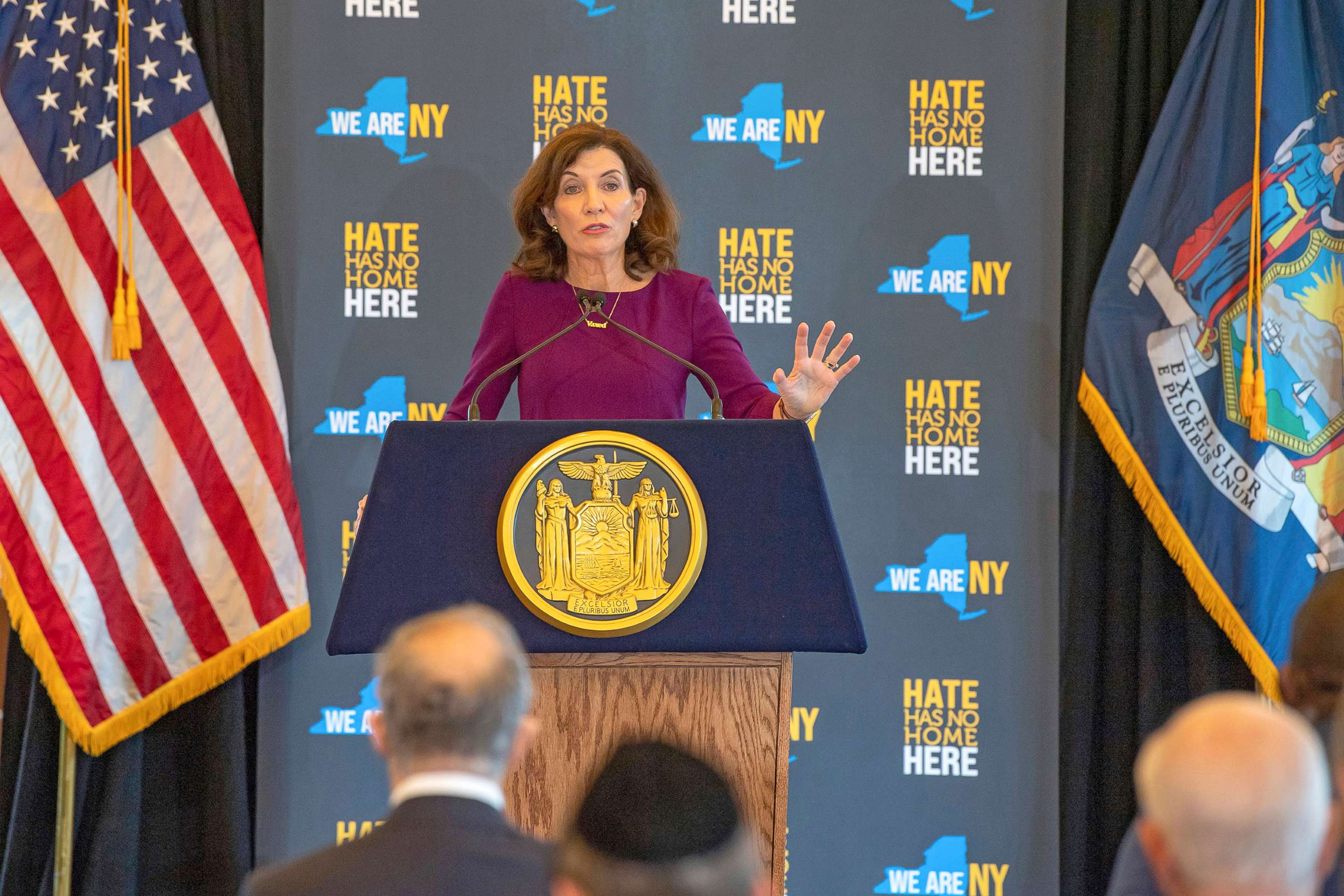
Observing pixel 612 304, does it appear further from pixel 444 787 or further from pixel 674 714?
pixel 444 787

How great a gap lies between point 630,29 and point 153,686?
2387mm

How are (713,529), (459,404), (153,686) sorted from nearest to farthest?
1. (713,529)
2. (459,404)
3. (153,686)

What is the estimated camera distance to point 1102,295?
4.01 meters

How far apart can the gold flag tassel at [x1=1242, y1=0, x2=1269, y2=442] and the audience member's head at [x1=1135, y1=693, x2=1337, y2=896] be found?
3.00m

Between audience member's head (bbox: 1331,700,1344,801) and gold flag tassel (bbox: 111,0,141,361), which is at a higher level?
gold flag tassel (bbox: 111,0,141,361)

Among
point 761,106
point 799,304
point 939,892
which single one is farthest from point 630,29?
point 939,892

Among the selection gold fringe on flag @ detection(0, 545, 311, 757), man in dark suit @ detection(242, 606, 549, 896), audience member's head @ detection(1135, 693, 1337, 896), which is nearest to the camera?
audience member's head @ detection(1135, 693, 1337, 896)

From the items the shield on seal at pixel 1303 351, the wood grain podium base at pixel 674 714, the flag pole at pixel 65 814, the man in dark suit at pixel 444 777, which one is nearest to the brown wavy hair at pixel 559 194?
the wood grain podium base at pixel 674 714

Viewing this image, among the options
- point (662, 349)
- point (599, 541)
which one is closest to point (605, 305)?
point (662, 349)

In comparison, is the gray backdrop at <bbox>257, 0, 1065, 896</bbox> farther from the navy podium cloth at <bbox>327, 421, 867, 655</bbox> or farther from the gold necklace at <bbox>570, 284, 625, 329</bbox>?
the navy podium cloth at <bbox>327, 421, 867, 655</bbox>

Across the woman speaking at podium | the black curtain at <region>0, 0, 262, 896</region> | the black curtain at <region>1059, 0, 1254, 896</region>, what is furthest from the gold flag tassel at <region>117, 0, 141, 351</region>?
the black curtain at <region>1059, 0, 1254, 896</region>

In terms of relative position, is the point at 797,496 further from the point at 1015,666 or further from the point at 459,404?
the point at 1015,666

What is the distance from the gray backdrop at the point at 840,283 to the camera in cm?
407

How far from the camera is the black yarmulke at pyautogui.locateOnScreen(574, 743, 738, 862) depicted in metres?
1.08
